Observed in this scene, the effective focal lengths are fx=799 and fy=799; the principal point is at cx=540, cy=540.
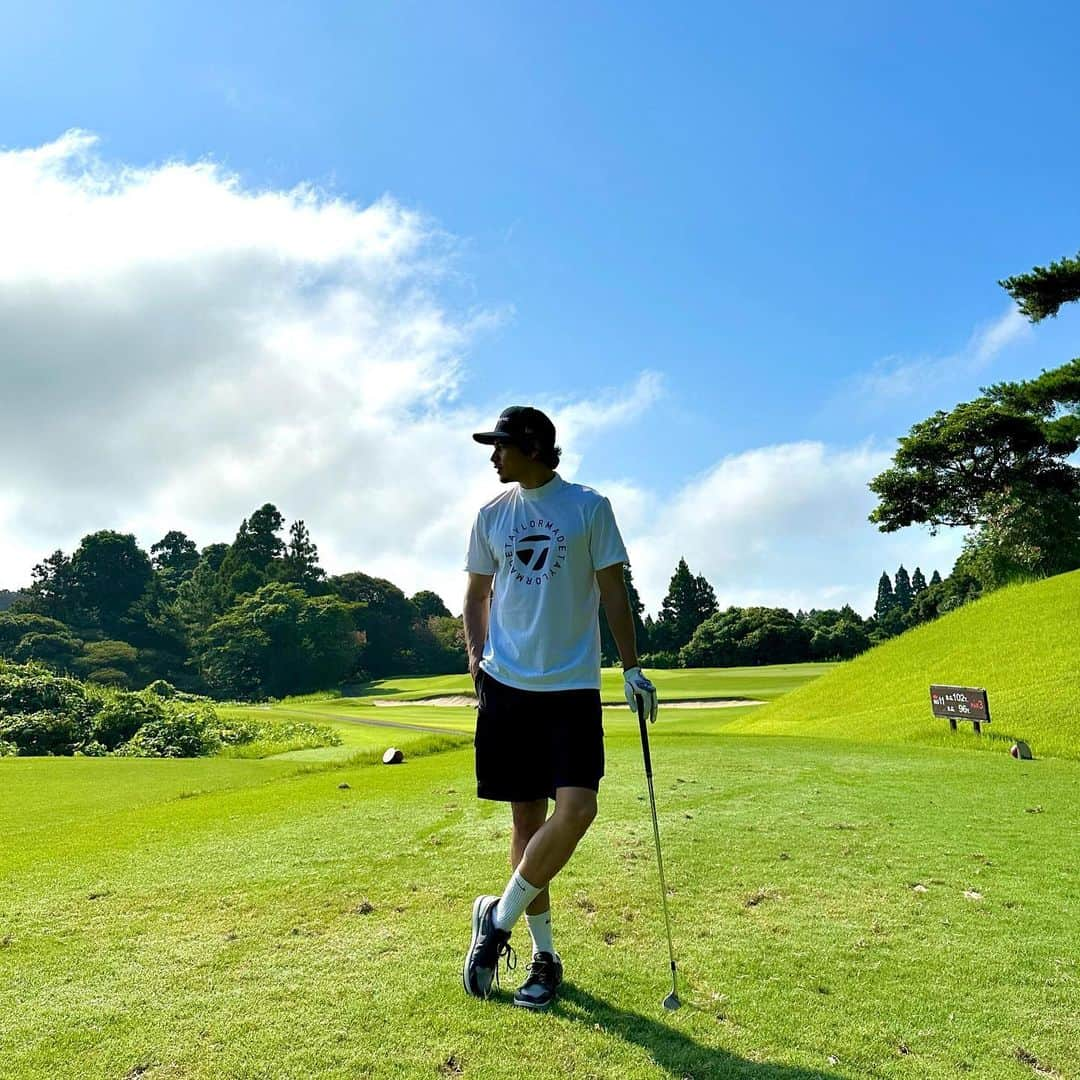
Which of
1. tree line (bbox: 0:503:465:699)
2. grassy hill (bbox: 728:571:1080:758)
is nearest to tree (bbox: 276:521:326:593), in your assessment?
tree line (bbox: 0:503:465:699)

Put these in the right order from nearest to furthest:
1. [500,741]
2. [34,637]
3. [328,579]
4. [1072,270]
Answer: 1. [500,741]
2. [1072,270]
3. [34,637]
4. [328,579]

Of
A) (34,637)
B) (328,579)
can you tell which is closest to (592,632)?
(34,637)

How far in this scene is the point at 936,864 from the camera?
465 cm

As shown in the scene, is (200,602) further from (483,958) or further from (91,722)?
(483,958)

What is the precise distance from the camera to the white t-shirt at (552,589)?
10.5ft

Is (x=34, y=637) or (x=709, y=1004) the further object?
(x=34, y=637)

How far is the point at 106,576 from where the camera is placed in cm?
8150

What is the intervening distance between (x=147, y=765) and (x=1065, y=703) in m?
15.6

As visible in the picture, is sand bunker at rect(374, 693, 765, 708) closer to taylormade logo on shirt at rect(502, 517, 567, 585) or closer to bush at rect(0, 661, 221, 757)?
bush at rect(0, 661, 221, 757)

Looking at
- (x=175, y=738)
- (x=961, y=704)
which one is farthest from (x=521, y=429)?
(x=175, y=738)

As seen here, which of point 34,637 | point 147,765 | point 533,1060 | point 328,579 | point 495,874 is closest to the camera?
point 533,1060

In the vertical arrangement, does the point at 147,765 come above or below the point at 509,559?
below

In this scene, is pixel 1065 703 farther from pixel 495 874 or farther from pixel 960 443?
pixel 960 443

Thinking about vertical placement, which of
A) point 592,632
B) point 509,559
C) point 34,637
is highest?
point 34,637
